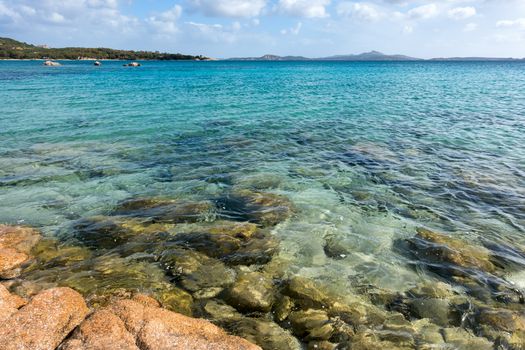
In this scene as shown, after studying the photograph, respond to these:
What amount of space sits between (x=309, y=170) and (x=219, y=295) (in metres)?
9.38

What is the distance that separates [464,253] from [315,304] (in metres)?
4.73

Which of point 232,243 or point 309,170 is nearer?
point 232,243

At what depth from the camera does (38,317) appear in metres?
5.80

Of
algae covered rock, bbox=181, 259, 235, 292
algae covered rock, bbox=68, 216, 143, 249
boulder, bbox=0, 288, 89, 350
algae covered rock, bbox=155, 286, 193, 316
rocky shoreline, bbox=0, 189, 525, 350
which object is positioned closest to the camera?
boulder, bbox=0, 288, 89, 350

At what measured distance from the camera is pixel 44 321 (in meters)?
5.73

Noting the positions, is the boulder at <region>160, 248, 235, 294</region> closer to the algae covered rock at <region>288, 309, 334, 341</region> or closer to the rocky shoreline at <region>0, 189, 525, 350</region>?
the rocky shoreline at <region>0, 189, 525, 350</region>

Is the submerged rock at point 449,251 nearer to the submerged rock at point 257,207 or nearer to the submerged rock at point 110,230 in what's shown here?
the submerged rock at point 257,207

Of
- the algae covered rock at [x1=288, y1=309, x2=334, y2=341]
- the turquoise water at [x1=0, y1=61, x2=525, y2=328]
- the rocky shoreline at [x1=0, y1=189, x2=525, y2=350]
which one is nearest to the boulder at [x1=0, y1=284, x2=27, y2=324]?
the rocky shoreline at [x1=0, y1=189, x2=525, y2=350]

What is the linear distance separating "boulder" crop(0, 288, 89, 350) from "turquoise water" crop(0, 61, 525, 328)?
15.3ft

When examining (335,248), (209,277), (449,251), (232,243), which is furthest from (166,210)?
(449,251)

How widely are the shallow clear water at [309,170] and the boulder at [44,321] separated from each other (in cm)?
476

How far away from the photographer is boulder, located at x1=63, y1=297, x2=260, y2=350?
5293 mm

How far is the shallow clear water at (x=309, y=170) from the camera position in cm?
1048

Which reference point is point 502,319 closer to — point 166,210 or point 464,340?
point 464,340
